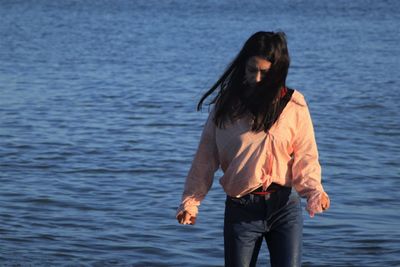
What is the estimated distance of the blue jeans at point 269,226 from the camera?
458cm

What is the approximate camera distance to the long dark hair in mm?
4578

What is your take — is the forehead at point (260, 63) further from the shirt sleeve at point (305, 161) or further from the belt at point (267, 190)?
the belt at point (267, 190)

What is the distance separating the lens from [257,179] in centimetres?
456

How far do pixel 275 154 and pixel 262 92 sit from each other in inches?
11.4

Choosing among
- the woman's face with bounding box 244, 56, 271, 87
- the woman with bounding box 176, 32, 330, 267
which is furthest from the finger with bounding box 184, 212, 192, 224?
the woman's face with bounding box 244, 56, 271, 87

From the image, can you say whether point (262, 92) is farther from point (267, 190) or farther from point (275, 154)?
point (267, 190)

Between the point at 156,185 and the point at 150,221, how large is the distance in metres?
1.60

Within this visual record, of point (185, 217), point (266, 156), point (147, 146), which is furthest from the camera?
point (147, 146)

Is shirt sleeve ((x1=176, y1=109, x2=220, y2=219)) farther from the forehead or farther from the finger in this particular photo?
the forehead

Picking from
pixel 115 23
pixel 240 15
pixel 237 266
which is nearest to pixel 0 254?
pixel 237 266

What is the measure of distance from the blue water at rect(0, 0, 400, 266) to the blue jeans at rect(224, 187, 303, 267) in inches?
118

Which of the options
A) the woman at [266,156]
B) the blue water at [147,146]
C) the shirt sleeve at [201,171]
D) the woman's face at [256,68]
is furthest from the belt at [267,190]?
the blue water at [147,146]

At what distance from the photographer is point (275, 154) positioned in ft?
15.1

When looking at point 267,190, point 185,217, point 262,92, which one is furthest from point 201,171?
point 262,92
